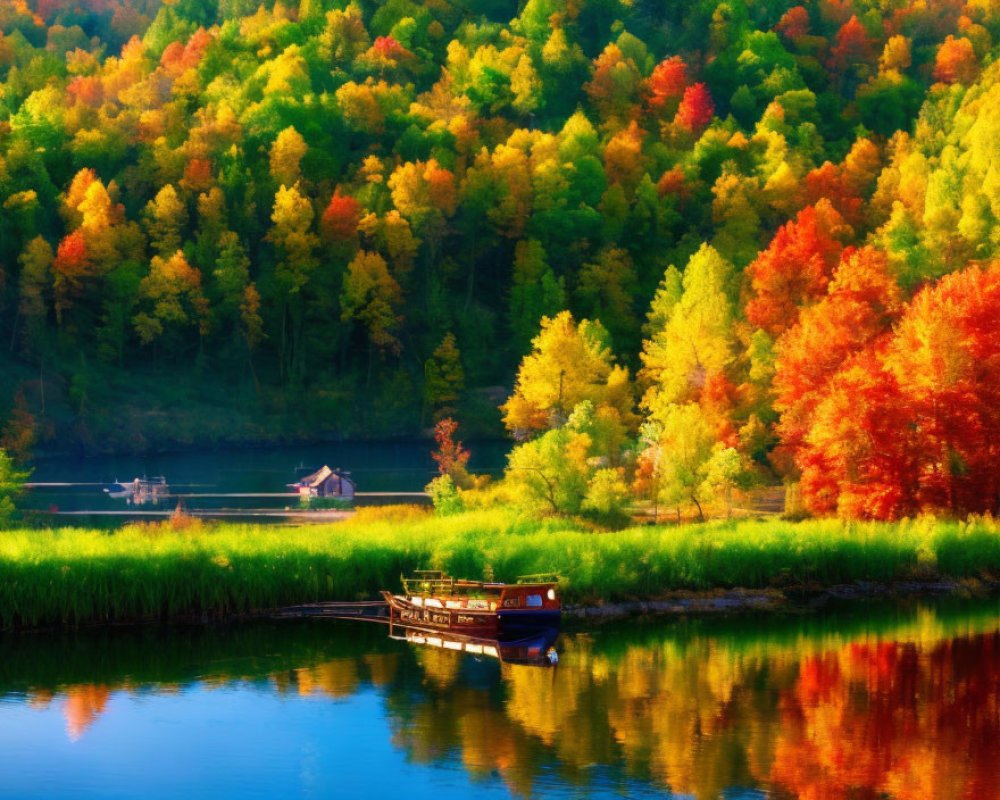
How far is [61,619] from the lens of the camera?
46.2m

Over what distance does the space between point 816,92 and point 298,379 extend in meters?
76.9

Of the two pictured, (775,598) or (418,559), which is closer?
(418,559)

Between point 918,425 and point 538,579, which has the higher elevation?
point 918,425

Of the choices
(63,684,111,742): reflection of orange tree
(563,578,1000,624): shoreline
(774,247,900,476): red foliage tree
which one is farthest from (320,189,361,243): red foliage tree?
(63,684,111,742): reflection of orange tree

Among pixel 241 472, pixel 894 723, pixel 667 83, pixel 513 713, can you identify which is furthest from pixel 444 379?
pixel 894 723

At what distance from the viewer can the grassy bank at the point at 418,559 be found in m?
46.9

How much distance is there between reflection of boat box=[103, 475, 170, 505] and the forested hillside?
44.3 feet

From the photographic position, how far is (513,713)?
3788 cm

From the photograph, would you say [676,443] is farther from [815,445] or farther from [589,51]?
[589,51]

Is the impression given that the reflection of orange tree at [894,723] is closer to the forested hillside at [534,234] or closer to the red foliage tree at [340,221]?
the forested hillside at [534,234]

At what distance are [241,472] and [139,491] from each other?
16.2 m

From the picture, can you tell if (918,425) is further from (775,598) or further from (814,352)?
(775,598)

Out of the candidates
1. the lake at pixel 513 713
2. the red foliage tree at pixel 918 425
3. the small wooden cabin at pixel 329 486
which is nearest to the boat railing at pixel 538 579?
the lake at pixel 513 713

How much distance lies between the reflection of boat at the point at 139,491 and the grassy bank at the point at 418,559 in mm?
23435
